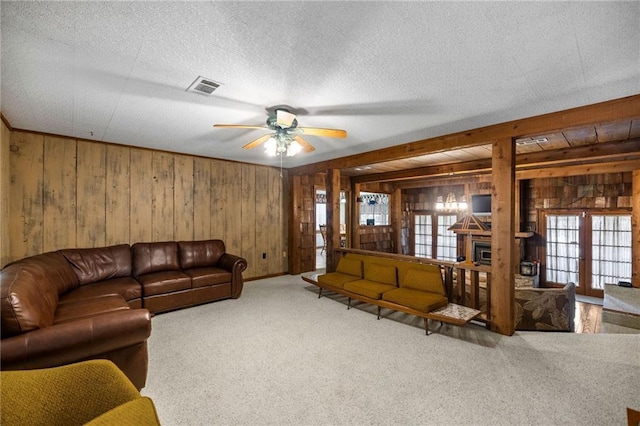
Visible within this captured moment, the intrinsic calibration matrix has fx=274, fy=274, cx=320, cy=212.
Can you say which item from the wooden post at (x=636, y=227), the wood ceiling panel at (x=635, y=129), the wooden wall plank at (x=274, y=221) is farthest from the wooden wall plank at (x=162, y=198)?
the wooden post at (x=636, y=227)

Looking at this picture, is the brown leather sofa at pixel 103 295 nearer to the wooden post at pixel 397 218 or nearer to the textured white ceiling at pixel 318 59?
the textured white ceiling at pixel 318 59

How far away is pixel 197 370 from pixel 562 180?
751cm

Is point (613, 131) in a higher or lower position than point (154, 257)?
higher

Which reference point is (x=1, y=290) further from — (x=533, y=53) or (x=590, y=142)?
(x=590, y=142)

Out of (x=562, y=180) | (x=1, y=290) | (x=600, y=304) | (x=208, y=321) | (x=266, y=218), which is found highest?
(x=562, y=180)

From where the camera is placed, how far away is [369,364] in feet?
8.20

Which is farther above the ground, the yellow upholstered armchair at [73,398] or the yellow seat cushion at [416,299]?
the yellow upholstered armchair at [73,398]

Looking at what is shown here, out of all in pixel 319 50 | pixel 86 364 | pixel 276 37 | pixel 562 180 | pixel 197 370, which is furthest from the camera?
pixel 562 180

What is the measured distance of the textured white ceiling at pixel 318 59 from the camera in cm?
145

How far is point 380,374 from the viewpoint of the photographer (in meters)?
2.34

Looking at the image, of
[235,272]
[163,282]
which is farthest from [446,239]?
[163,282]

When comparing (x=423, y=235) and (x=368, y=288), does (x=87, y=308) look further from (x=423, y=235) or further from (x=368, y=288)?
(x=423, y=235)

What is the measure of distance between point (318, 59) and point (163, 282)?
11.6ft

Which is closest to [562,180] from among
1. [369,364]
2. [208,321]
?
[369,364]
